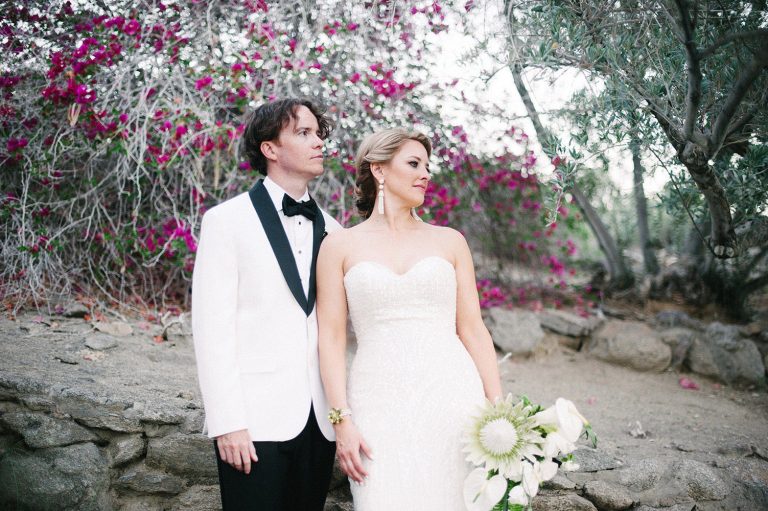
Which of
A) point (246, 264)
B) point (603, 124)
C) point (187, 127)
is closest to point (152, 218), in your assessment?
point (187, 127)

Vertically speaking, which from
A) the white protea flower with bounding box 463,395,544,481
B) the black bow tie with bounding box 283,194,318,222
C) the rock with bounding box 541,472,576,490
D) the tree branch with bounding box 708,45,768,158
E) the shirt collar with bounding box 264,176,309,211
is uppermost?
the tree branch with bounding box 708,45,768,158

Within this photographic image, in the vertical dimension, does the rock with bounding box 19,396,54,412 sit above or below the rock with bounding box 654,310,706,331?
below

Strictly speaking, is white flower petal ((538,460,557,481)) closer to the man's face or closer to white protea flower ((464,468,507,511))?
white protea flower ((464,468,507,511))

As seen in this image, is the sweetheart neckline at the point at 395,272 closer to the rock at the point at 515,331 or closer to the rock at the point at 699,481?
the rock at the point at 699,481

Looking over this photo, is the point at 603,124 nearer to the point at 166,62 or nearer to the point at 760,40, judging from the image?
the point at 760,40

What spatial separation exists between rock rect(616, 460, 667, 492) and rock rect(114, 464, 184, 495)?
2327mm

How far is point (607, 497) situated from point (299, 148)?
7.51ft

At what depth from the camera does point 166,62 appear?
173 inches

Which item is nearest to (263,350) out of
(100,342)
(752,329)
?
(100,342)

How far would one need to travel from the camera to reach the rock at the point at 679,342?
19.1 ft

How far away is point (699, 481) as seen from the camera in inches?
119

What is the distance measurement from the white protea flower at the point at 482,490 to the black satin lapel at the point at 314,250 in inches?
36.4

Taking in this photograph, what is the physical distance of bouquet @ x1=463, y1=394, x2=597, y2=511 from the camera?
1913 millimetres

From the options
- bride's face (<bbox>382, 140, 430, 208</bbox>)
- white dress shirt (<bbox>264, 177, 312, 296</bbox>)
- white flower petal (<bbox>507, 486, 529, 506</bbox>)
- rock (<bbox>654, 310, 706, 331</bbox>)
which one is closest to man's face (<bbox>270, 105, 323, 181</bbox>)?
white dress shirt (<bbox>264, 177, 312, 296</bbox>)
